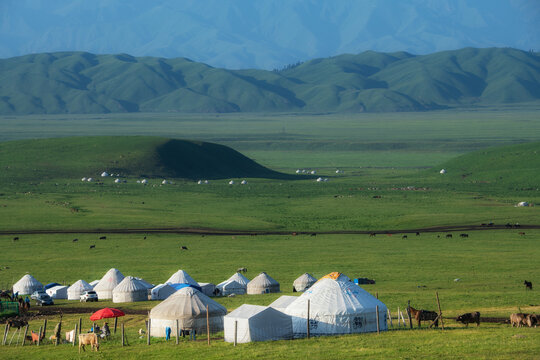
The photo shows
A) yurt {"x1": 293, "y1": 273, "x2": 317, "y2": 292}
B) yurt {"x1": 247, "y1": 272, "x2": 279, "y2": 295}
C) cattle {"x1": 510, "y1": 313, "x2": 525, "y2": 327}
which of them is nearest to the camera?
cattle {"x1": 510, "y1": 313, "x2": 525, "y2": 327}

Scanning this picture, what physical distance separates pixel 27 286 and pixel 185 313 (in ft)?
84.9

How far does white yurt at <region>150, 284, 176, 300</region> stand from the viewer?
208ft

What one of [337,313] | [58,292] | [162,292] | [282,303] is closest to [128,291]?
[162,292]

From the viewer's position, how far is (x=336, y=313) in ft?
149

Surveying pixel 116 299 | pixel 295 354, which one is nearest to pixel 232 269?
pixel 116 299

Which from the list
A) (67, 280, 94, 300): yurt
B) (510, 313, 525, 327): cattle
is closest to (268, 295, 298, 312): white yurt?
(510, 313, 525, 327): cattle

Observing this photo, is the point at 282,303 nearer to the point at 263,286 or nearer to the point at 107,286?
the point at 263,286

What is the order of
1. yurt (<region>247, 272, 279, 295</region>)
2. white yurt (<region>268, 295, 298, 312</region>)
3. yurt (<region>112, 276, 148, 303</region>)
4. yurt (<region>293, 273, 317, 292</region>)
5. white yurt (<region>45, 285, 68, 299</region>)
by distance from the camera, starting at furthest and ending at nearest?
1. white yurt (<region>45, 285, 68, 299</region>)
2. yurt (<region>247, 272, 279, 295</region>)
3. yurt (<region>112, 276, 148, 303</region>)
4. yurt (<region>293, 273, 317, 292</region>)
5. white yurt (<region>268, 295, 298, 312</region>)

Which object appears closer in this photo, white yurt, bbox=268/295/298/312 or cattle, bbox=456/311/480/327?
cattle, bbox=456/311/480/327

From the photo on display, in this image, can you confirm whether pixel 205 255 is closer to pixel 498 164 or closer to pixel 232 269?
pixel 232 269

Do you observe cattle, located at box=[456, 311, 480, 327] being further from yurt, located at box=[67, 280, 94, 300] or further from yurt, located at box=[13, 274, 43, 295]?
yurt, located at box=[13, 274, 43, 295]

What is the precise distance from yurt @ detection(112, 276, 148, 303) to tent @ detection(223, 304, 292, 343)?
69.0ft

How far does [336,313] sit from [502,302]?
46.8ft

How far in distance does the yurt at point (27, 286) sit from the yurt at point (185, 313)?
78.0 ft
